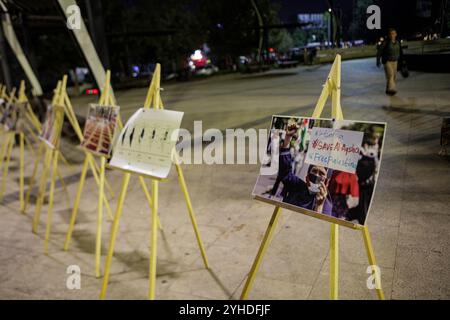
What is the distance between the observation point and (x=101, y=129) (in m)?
3.68

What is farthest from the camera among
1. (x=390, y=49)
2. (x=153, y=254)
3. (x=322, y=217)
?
(x=390, y=49)

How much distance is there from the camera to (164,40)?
33031mm

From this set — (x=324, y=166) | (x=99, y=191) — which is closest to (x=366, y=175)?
(x=324, y=166)

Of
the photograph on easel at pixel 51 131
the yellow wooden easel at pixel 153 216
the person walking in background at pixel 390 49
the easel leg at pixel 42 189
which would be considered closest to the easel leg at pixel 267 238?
the yellow wooden easel at pixel 153 216

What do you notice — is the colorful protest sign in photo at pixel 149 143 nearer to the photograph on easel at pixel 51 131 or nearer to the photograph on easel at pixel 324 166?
the photograph on easel at pixel 324 166

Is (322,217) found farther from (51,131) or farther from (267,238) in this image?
(51,131)

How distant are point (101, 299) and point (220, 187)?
2553 mm

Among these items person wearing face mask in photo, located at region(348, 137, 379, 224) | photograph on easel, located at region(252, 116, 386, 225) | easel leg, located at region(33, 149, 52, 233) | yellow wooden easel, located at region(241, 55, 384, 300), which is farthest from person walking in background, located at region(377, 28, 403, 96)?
easel leg, located at region(33, 149, 52, 233)

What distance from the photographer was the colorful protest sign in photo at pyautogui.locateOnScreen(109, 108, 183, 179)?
2.85m

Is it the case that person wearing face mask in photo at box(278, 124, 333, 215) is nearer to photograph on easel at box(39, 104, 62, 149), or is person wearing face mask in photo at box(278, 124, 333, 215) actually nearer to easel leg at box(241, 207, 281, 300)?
easel leg at box(241, 207, 281, 300)

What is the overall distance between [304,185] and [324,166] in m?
0.18

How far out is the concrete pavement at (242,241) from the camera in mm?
2977

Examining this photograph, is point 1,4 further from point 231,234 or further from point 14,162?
point 231,234
